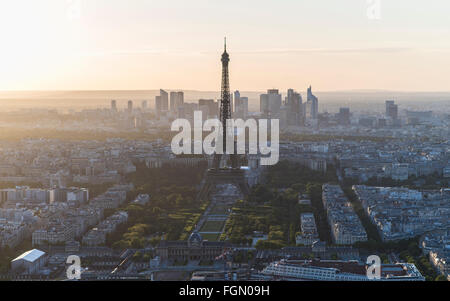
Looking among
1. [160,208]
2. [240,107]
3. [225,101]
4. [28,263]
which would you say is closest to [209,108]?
[240,107]

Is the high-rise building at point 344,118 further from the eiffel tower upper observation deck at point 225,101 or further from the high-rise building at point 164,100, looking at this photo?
the eiffel tower upper observation deck at point 225,101

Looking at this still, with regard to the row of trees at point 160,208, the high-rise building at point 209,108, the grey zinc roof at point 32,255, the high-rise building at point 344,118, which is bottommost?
the row of trees at point 160,208

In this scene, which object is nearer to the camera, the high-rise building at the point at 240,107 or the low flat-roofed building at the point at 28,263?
the low flat-roofed building at the point at 28,263

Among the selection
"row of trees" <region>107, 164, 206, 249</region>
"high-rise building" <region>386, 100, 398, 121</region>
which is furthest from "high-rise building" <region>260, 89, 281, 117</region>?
"row of trees" <region>107, 164, 206, 249</region>

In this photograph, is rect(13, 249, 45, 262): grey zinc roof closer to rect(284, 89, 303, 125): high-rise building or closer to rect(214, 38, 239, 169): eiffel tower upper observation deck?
rect(214, 38, 239, 169): eiffel tower upper observation deck

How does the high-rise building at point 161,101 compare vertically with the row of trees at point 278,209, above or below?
above

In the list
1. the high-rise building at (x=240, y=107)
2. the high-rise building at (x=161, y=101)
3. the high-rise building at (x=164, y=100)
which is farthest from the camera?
the high-rise building at (x=164, y=100)

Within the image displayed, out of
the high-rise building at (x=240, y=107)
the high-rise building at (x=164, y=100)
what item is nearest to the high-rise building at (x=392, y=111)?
the high-rise building at (x=240, y=107)

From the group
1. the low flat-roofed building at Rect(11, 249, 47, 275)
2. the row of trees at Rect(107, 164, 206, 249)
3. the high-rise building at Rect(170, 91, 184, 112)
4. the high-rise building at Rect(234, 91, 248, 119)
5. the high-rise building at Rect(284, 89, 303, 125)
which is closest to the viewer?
the low flat-roofed building at Rect(11, 249, 47, 275)

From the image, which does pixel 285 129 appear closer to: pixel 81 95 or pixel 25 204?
pixel 25 204

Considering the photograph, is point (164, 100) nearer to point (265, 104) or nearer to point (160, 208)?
point (265, 104)

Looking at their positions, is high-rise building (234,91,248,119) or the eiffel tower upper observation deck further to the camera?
high-rise building (234,91,248,119)

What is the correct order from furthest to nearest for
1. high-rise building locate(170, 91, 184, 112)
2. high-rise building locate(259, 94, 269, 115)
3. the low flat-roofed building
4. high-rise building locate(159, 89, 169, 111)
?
high-rise building locate(159, 89, 169, 111) → high-rise building locate(170, 91, 184, 112) → high-rise building locate(259, 94, 269, 115) → the low flat-roofed building
